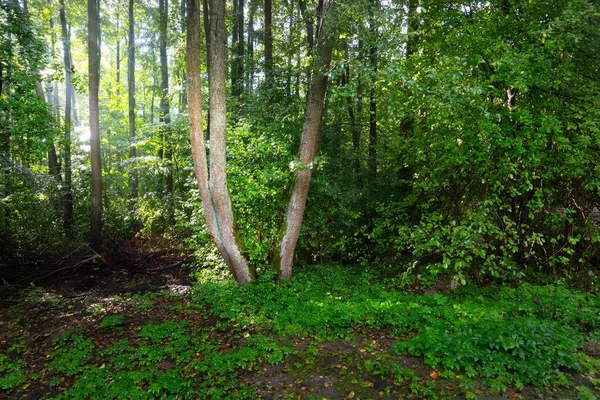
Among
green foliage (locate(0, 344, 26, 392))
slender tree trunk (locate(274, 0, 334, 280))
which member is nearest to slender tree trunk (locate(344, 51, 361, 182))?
slender tree trunk (locate(274, 0, 334, 280))

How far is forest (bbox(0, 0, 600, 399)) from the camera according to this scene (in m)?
4.39

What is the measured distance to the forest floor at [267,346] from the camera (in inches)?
160

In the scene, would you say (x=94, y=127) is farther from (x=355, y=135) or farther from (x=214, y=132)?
(x=355, y=135)

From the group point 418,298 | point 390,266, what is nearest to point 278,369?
point 418,298

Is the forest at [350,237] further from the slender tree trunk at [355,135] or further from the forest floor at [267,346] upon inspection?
the slender tree trunk at [355,135]

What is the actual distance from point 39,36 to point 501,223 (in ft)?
35.4

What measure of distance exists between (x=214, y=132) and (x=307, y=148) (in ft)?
5.99

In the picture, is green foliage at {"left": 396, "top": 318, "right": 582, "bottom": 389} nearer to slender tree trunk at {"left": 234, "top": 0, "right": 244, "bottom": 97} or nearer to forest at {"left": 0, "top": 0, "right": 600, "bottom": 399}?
forest at {"left": 0, "top": 0, "right": 600, "bottom": 399}

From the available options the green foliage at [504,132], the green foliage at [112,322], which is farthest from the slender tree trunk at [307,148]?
the green foliage at [112,322]

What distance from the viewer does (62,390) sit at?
13.8ft

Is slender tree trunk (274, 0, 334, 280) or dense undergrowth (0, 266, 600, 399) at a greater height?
slender tree trunk (274, 0, 334, 280)

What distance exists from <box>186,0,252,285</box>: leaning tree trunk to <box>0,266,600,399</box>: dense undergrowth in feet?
3.69

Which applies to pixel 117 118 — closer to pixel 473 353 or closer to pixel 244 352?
pixel 244 352

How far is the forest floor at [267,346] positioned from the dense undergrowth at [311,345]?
0.7 inches
